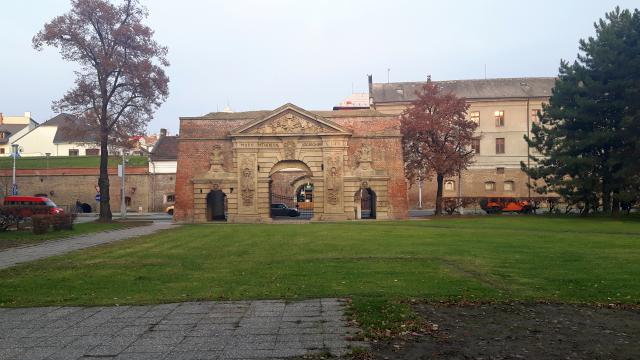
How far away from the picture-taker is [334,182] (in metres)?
41.6

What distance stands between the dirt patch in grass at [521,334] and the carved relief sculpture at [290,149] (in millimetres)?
33211

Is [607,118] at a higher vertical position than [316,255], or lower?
higher

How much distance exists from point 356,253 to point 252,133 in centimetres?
2625

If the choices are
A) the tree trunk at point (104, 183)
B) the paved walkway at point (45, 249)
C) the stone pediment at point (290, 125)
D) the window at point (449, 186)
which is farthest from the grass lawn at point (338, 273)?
the window at point (449, 186)

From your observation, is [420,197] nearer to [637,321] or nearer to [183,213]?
[183,213]

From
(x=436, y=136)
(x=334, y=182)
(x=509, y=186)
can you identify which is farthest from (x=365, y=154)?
(x=509, y=186)

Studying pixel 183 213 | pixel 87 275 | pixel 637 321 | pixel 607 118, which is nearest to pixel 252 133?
pixel 183 213

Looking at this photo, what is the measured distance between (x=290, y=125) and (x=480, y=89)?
3124 cm

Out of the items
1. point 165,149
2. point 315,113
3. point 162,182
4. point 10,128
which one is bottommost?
point 162,182

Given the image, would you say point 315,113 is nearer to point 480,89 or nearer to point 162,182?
point 162,182

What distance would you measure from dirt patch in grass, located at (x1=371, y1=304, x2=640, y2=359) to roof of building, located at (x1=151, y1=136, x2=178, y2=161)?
59.1m

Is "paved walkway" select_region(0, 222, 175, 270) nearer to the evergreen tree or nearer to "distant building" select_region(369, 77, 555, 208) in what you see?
the evergreen tree

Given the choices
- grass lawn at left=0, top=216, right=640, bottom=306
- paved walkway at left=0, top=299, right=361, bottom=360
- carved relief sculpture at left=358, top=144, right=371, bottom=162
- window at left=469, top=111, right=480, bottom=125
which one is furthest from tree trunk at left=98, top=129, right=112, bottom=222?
window at left=469, top=111, right=480, bottom=125

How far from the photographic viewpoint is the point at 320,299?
9.46 meters
